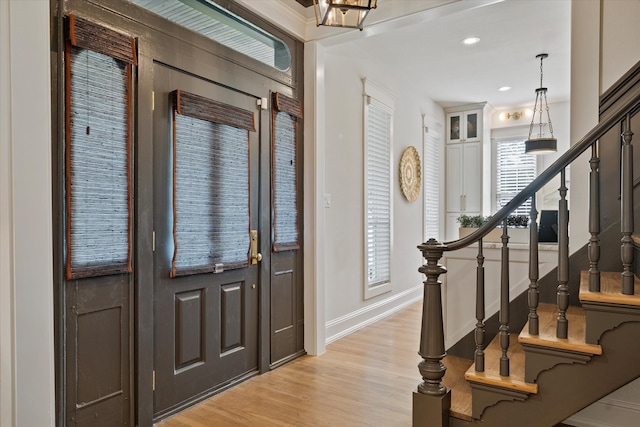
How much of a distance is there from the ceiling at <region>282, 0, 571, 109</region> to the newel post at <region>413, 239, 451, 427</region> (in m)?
2.03

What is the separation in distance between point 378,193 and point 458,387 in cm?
294

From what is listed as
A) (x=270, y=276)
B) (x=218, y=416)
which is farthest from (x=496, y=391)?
(x=270, y=276)

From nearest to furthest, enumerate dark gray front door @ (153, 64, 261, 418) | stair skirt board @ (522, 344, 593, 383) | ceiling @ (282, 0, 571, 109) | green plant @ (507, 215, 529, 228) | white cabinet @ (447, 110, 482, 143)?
stair skirt board @ (522, 344, 593, 383)
dark gray front door @ (153, 64, 261, 418)
ceiling @ (282, 0, 571, 109)
green plant @ (507, 215, 529, 228)
white cabinet @ (447, 110, 482, 143)

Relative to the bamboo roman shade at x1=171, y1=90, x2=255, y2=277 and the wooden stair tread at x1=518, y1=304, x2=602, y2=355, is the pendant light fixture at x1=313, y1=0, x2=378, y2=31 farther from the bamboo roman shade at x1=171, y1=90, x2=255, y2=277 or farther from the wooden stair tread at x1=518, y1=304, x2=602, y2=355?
the wooden stair tread at x1=518, y1=304, x2=602, y2=355

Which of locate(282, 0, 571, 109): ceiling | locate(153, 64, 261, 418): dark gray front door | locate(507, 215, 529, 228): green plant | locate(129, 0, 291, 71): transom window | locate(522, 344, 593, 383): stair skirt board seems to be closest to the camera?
locate(522, 344, 593, 383): stair skirt board

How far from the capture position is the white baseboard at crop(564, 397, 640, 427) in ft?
8.03

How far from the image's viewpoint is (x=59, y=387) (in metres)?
2.03

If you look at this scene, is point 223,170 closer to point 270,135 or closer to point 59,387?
point 270,135

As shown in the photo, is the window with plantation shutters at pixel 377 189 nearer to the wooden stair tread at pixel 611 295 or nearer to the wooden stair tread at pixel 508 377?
the wooden stair tread at pixel 508 377

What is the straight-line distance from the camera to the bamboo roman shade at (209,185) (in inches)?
104

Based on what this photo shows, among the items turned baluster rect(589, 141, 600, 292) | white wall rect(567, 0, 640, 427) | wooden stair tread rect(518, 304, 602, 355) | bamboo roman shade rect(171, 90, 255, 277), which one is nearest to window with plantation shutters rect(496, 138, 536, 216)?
white wall rect(567, 0, 640, 427)

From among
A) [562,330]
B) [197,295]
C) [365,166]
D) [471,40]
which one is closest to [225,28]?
[197,295]

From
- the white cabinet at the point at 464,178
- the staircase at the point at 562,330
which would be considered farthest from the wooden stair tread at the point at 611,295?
the white cabinet at the point at 464,178

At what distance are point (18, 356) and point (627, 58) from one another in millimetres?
3546
